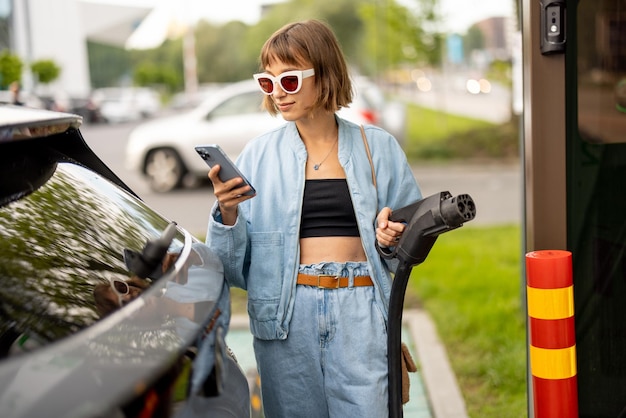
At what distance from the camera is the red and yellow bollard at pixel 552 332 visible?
2656 mm

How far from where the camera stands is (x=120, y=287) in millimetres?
1845

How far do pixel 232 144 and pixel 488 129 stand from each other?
6.85m

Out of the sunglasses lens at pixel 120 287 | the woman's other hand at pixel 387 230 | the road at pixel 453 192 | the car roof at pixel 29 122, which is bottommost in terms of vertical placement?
the road at pixel 453 192

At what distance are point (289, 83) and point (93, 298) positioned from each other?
104cm

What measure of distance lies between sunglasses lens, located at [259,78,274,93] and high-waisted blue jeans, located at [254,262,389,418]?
0.54 meters

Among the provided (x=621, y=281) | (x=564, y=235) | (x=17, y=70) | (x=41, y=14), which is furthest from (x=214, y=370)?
(x=41, y=14)

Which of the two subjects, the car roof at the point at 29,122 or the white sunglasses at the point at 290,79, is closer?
the car roof at the point at 29,122

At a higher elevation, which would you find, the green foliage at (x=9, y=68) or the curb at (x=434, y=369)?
the green foliage at (x=9, y=68)

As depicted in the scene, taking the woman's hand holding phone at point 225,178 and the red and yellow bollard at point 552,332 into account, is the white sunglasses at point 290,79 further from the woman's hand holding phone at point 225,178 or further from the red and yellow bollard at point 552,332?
the red and yellow bollard at point 552,332

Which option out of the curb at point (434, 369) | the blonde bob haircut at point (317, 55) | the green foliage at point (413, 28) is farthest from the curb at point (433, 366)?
the green foliage at point (413, 28)

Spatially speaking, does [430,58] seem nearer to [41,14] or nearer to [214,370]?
[214,370]

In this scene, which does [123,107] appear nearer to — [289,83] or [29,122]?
[289,83]

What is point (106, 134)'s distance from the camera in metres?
29.8

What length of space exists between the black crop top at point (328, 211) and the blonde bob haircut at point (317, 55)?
242mm
